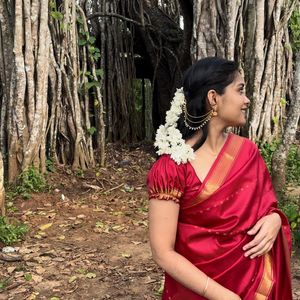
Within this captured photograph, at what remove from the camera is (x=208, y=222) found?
4.35 feet

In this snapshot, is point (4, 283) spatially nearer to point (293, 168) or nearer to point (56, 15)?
point (56, 15)

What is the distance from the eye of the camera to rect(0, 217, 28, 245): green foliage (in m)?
3.45

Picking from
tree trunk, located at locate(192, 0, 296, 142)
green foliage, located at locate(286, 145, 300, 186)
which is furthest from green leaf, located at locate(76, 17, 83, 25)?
green foliage, located at locate(286, 145, 300, 186)

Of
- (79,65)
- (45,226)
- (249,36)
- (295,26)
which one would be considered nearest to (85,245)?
(45,226)

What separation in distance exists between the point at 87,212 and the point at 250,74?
2.28 m

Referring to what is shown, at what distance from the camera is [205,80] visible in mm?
1319

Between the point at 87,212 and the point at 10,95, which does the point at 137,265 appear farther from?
the point at 10,95

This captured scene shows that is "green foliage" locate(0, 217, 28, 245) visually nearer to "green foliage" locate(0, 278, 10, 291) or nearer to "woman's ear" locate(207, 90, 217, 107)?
"green foliage" locate(0, 278, 10, 291)

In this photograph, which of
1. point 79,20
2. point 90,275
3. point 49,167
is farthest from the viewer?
point 79,20

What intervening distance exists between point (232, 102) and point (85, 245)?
243 cm

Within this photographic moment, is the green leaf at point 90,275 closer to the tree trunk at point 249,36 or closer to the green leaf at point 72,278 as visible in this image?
the green leaf at point 72,278

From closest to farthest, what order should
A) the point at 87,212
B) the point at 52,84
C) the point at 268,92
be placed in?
the point at 87,212 < the point at 52,84 < the point at 268,92

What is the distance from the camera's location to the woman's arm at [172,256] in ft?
4.12

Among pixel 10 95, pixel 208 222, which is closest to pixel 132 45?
pixel 10 95
